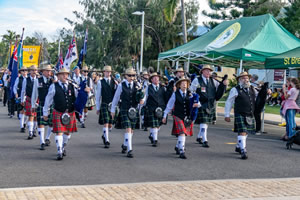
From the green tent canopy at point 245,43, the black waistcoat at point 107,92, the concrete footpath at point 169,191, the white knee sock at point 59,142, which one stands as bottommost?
the concrete footpath at point 169,191

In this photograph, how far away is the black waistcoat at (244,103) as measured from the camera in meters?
9.56

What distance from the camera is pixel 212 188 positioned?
21.2 feet

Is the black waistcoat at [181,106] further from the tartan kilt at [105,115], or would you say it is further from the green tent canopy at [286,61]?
the green tent canopy at [286,61]

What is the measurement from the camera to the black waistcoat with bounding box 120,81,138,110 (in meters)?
9.45

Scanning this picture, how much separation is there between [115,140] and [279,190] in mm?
6000

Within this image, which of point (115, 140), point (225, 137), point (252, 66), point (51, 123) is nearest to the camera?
point (51, 123)

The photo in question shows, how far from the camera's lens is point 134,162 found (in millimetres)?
8672

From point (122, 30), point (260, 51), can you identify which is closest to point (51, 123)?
point (260, 51)

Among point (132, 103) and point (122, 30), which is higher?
point (122, 30)

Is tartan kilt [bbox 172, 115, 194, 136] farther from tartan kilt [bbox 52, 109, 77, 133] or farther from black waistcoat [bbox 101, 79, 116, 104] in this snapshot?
tartan kilt [bbox 52, 109, 77, 133]

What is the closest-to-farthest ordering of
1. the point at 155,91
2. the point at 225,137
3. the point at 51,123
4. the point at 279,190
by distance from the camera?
the point at 279,190 < the point at 51,123 < the point at 155,91 < the point at 225,137

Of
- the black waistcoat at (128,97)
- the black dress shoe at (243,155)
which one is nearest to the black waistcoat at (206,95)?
the black dress shoe at (243,155)

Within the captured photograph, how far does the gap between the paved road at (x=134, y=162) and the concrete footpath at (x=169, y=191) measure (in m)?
0.56

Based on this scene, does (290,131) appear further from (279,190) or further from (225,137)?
(279,190)
